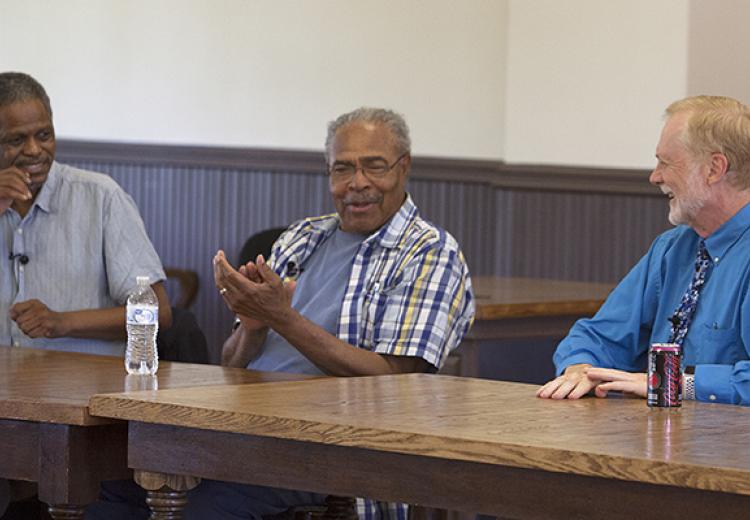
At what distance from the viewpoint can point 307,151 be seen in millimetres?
5973

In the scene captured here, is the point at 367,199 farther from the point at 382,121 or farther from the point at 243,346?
the point at 243,346

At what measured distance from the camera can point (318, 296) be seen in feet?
11.3

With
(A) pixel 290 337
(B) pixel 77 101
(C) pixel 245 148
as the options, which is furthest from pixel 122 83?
(A) pixel 290 337

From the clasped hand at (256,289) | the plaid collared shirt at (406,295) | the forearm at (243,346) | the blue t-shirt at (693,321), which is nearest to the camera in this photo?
the blue t-shirt at (693,321)

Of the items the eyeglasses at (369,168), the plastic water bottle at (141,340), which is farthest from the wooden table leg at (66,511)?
the eyeglasses at (369,168)

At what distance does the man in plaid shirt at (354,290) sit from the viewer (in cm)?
310

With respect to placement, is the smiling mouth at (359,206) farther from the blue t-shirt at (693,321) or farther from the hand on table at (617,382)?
the hand on table at (617,382)

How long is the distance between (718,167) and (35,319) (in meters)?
1.59

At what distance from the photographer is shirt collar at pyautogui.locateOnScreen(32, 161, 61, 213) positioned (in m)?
3.70

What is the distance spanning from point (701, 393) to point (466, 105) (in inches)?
119

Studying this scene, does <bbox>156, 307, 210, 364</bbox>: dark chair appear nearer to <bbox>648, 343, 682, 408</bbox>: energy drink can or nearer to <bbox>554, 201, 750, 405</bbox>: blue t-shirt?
<bbox>554, 201, 750, 405</bbox>: blue t-shirt

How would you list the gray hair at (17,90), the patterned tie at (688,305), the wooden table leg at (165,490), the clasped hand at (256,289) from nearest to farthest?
1. the wooden table leg at (165,490)
2. the patterned tie at (688,305)
3. the clasped hand at (256,289)
4. the gray hair at (17,90)

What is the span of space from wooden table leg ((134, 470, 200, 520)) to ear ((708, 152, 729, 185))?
121 cm

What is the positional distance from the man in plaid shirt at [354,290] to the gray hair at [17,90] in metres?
0.71
